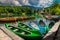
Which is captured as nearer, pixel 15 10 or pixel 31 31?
pixel 31 31

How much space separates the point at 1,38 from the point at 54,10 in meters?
72.9

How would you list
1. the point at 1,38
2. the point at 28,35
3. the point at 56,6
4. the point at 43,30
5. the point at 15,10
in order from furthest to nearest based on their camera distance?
the point at 15,10 → the point at 56,6 → the point at 43,30 → the point at 28,35 → the point at 1,38

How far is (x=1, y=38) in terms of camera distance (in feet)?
50.5

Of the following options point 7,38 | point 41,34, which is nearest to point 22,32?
point 41,34

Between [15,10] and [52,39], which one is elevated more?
[15,10]

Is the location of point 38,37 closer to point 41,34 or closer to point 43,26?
point 41,34

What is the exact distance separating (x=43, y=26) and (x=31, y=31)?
1.51 metres

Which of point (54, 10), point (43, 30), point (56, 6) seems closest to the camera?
point (43, 30)

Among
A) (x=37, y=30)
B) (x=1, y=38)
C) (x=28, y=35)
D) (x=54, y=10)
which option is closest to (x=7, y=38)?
(x=1, y=38)

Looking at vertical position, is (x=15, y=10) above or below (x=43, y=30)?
above

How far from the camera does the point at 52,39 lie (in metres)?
15.7

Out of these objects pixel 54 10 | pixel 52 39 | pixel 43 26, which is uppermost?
pixel 54 10

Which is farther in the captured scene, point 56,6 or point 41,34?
point 56,6

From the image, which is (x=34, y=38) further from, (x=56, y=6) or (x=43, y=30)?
(x=56, y=6)
